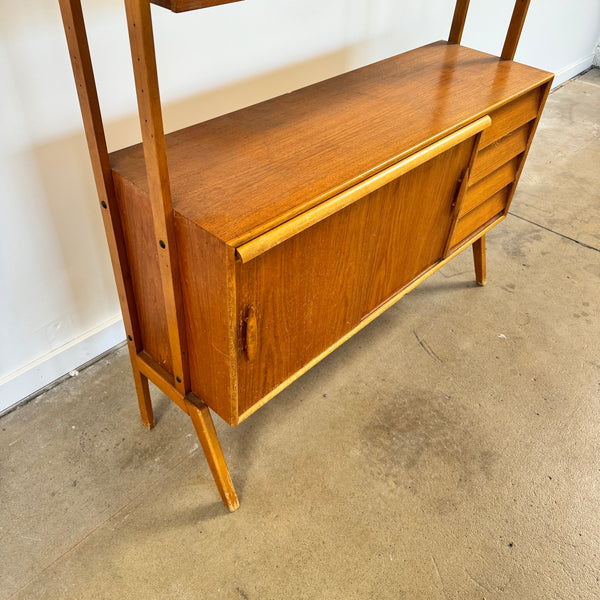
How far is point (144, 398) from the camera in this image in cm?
154

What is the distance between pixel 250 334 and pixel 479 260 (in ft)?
4.17

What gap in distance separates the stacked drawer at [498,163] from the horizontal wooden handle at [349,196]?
189 mm

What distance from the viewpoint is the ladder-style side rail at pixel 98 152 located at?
95 centimetres

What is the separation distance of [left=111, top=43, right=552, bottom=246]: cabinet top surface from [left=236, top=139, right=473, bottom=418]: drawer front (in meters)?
0.08

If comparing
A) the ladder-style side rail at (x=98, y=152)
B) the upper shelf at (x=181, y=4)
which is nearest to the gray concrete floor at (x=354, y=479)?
the ladder-style side rail at (x=98, y=152)

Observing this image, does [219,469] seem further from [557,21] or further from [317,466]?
[557,21]

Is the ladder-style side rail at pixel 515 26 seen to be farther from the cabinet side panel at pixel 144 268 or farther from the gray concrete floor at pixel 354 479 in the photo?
the cabinet side panel at pixel 144 268

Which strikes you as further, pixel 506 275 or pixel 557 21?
pixel 557 21

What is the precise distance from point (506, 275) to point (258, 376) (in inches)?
53.9

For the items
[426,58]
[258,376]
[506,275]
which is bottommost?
[506,275]

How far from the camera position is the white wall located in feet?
4.19

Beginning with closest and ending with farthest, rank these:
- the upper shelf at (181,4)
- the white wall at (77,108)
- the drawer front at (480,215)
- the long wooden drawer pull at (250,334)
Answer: the upper shelf at (181,4) < the long wooden drawer pull at (250,334) < the white wall at (77,108) < the drawer front at (480,215)

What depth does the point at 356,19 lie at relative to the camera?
75.6 inches

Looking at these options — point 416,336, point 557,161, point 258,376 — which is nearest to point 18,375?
point 258,376
